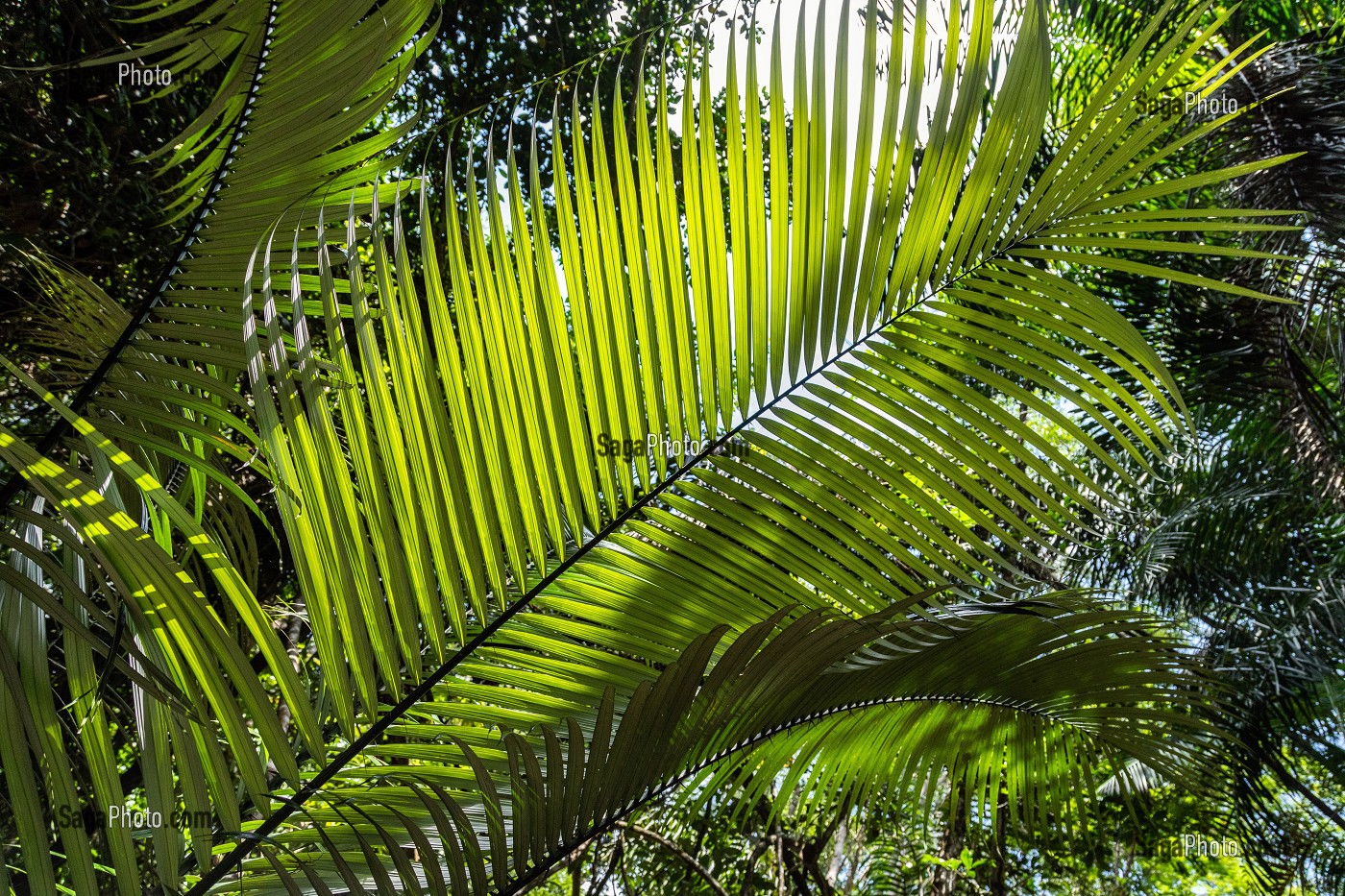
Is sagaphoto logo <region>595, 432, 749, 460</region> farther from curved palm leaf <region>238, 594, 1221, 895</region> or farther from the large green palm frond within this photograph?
curved palm leaf <region>238, 594, 1221, 895</region>

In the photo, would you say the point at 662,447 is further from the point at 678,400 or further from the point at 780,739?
the point at 780,739

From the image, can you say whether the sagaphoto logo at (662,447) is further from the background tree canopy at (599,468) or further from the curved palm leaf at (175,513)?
the curved palm leaf at (175,513)

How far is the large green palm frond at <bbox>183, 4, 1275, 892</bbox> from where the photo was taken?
84 cm

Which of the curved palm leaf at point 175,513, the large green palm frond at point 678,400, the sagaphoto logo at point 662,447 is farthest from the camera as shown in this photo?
the sagaphoto logo at point 662,447

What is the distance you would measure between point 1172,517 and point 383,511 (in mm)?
4716

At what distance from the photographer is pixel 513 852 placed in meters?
0.74

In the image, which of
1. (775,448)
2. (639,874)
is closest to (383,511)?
(775,448)

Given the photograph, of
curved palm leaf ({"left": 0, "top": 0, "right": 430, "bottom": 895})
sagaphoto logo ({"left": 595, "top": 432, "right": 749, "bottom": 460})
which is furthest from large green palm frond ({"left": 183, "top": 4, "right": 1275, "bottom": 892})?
curved palm leaf ({"left": 0, "top": 0, "right": 430, "bottom": 895})

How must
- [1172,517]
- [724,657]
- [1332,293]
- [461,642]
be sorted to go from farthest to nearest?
[1172,517] < [1332,293] < [461,642] < [724,657]

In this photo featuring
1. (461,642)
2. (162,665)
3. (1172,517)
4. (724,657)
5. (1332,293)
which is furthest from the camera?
(1172,517)

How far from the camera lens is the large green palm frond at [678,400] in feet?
2.75

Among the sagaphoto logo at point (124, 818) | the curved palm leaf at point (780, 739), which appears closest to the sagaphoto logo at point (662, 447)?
the curved palm leaf at point (780, 739)

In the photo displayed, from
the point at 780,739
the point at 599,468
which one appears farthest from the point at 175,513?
the point at 780,739

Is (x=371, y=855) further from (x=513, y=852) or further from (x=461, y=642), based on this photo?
(x=461, y=642)
